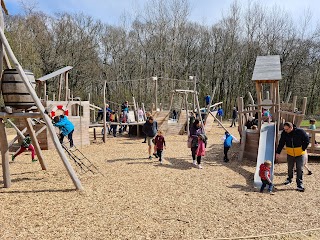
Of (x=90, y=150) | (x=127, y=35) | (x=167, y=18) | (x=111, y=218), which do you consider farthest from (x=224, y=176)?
(x=127, y=35)

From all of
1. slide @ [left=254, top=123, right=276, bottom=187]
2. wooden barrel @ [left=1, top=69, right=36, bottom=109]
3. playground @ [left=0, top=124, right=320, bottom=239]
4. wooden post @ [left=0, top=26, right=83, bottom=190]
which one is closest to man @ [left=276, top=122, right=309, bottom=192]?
playground @ [left=0, top=124, right=320, bottom=239]

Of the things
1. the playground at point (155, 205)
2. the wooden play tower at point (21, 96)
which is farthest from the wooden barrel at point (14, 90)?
the playground at point (155, 205)

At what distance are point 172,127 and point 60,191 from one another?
10.9 m

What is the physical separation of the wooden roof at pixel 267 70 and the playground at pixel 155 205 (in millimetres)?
2591

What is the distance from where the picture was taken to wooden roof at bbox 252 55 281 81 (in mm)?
8417

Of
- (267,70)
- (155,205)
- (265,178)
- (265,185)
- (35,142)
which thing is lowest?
(155,205)

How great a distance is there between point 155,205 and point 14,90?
11.9 feet

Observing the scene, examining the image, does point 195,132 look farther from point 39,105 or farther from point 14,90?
point 14,90

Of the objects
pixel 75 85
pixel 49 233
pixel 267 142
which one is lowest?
pixel 49 233

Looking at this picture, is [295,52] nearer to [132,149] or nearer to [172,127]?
[172,127]

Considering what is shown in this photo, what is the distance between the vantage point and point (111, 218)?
15.6 ft

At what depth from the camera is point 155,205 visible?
211 inches

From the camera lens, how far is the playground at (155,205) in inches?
169

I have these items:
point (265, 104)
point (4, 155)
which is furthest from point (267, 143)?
point (4, 155)
